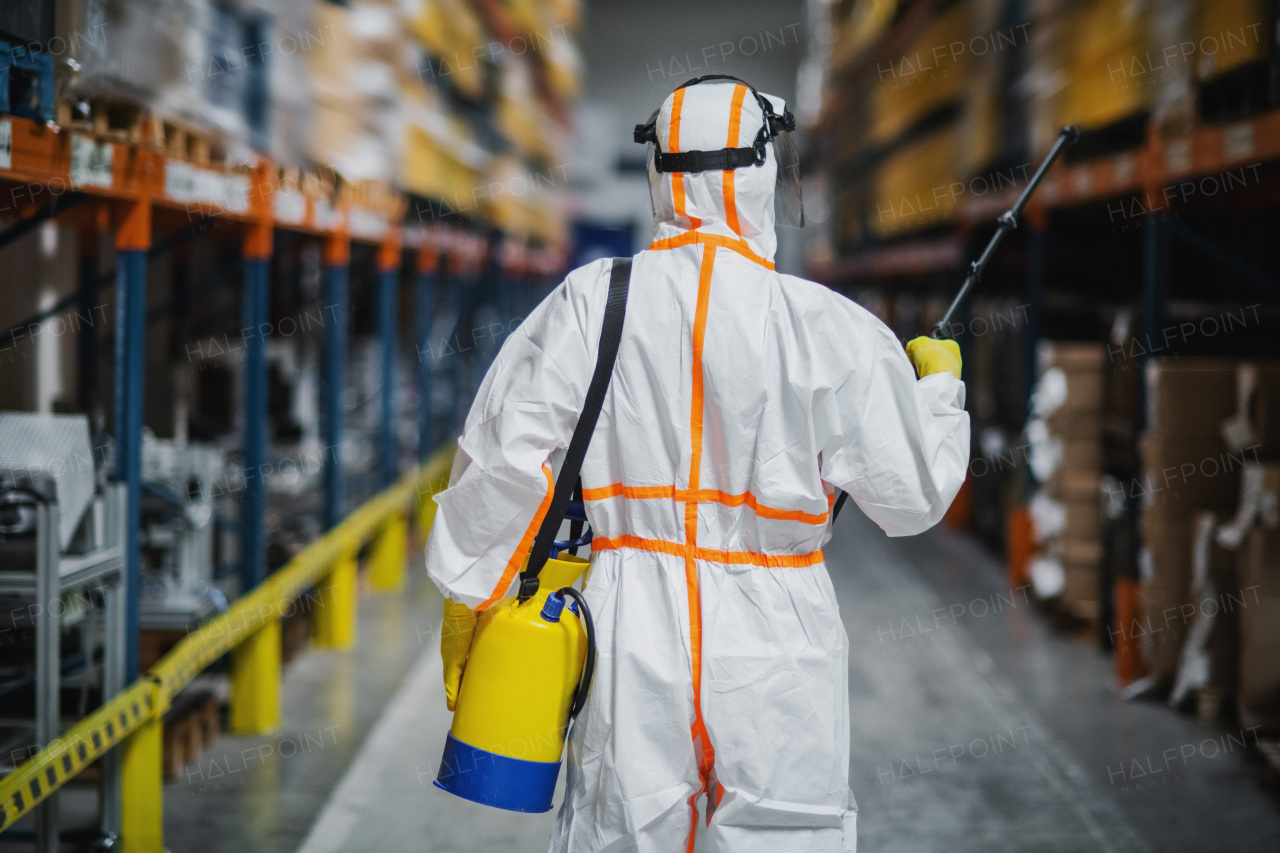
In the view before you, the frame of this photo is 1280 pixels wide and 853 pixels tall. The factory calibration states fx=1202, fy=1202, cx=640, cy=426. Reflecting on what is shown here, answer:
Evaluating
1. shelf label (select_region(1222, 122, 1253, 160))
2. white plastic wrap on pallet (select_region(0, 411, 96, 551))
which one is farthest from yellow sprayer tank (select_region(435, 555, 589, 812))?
shelf label (select_region(1222, 122, 1253, 160))

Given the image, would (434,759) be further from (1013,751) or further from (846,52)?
(846,52)

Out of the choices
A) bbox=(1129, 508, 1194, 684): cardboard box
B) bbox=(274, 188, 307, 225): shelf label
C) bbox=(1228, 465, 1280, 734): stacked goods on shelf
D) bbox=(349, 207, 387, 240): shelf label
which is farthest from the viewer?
bbox=(349, 207, 387, 240): shelf label

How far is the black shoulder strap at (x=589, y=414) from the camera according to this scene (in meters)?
2.37

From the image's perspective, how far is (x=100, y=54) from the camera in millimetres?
3480

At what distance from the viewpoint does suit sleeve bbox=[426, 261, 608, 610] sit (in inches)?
92.6

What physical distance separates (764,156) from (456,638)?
1.17 m

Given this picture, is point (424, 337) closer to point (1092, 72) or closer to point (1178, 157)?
point (1092, 72)

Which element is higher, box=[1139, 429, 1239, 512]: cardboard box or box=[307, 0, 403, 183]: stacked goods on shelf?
box=[307, 0, 403, 183]: stacked goods on shelf

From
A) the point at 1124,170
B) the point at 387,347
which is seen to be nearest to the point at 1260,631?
the point at 1124,170

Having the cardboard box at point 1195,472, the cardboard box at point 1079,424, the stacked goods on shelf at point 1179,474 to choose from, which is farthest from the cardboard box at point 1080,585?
the cardboard box at point 1195,472

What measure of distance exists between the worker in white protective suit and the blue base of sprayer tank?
0.25 feet

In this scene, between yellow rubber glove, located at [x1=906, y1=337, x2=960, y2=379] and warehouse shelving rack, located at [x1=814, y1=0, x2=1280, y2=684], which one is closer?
yellow rubber glove, located at [x1=906, y1=337, x2=960, y2=379]

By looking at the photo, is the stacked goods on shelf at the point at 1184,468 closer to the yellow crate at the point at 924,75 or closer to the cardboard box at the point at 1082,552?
the cardboard box at the point at 1082,552

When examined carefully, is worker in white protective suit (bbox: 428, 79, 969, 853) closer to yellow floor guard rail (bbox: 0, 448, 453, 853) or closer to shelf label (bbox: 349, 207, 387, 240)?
yellow floor guard rail (bbox: 0, 448, 453, 853)
